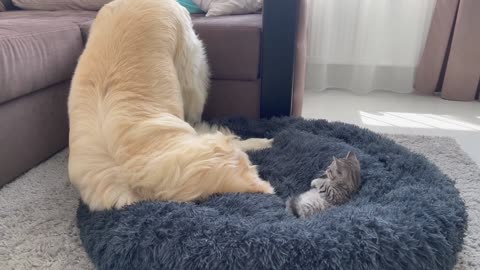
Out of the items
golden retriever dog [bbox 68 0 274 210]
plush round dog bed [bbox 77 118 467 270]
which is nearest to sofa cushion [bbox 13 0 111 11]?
golden retriever dog [bbox 68 0 274 210]

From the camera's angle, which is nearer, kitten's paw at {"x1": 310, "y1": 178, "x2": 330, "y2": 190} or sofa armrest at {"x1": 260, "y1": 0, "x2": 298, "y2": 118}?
kitten's paw at {"x1": 310, "y1": 178, "x2": 330, "y2": 190}

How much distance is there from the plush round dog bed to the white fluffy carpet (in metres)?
0.08

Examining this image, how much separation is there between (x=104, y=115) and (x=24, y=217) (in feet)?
→ 1.36

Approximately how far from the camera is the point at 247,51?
1.58 meters

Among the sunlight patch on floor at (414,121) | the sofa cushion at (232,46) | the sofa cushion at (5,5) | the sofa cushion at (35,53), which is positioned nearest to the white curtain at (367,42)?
the sunlight patch on floor at (414,121)

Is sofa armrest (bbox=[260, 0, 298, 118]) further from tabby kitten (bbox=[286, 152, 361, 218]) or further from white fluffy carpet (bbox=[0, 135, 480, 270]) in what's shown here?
white fluffy carpet (bbox=[0, 135, 480, 270])

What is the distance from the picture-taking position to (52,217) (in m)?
1.21

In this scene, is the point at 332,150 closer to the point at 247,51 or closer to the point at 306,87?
the point at 247,51

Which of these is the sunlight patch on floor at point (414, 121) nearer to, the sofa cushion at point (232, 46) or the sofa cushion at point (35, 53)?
the sofa cushion at point (232, 46)

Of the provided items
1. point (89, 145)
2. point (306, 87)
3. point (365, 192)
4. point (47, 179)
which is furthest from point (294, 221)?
point (306, 87)

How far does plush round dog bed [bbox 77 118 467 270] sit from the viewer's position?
859 mm

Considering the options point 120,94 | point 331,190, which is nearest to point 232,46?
point 120,94

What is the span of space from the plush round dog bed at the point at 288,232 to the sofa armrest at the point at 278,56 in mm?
550

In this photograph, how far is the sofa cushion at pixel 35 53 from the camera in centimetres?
128
